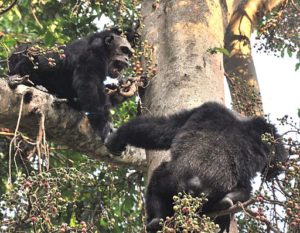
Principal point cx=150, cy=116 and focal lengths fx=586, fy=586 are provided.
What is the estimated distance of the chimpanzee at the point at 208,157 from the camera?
11.5ft

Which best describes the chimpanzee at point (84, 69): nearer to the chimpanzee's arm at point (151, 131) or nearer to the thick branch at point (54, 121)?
the thick branch at point (54, 121)

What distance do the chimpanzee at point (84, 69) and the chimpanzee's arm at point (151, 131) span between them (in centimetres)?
49

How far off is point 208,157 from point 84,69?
7.36 feet

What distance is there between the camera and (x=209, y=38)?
4.63 metres

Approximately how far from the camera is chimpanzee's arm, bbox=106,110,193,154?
157 inches

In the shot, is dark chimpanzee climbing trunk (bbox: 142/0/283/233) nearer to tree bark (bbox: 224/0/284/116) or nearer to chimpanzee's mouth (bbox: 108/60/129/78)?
tree bark (bbox: 224/0/284/116)

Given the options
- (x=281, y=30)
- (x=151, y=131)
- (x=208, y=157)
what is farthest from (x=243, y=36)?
(x=208, y=157)

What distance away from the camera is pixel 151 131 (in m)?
4.16

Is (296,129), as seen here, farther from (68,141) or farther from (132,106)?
(132,106)

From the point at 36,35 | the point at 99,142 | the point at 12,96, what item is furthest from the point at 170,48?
the point at 36,35

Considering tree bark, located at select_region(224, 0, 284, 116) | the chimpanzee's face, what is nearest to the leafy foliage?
tree bark, located at select_region(224, 0, 284, 116)

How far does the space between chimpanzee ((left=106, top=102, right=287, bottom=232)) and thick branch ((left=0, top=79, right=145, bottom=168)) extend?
2.29 ft

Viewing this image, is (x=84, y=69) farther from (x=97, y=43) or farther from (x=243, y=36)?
(x=243, y=36)

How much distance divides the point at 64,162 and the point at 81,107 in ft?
3.23
